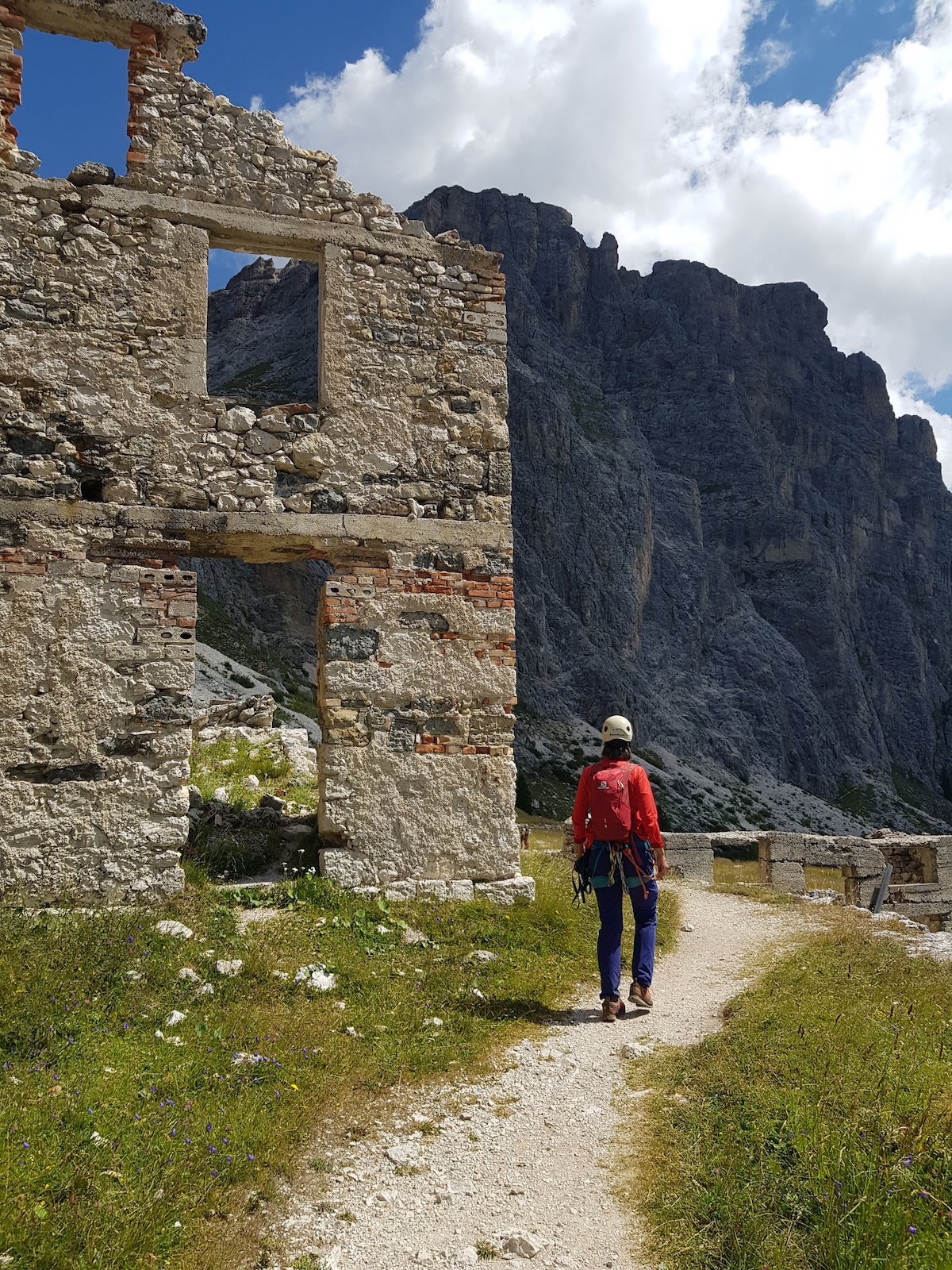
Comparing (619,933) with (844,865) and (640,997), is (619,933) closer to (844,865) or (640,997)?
(640,997)

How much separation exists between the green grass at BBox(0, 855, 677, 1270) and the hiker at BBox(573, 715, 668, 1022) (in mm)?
583

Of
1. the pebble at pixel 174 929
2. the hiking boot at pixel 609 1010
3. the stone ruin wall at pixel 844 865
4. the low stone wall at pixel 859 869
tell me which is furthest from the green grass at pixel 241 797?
the low stone wall at pixel 859 869

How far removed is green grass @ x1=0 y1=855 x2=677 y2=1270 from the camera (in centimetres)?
322

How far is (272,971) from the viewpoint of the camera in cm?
578

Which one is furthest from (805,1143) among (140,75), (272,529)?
(140,75)

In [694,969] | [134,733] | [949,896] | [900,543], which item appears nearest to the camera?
[134,733]

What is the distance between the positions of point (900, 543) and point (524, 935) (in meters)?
111

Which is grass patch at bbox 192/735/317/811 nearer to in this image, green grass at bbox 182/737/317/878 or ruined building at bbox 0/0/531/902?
green grass at bbox 182/737/317/878

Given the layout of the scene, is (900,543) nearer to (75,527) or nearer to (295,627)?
(295,627)

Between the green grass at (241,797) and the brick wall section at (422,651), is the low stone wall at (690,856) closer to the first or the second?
the green grass at (241,797)

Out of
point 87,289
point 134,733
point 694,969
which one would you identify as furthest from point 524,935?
point 87,289

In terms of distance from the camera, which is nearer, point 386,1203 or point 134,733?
point 386,1203

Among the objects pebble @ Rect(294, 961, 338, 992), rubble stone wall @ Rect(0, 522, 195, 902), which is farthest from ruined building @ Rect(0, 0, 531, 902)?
pebble @ Rect(294, 961, 338, 992)

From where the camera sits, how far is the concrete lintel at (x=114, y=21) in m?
7.85
